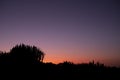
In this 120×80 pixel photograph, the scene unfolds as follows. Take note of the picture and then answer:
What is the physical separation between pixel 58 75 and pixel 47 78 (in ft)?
11.5

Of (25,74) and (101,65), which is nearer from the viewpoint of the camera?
(25,74)

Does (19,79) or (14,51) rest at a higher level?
(14,51)

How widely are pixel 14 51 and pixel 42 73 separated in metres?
24.6

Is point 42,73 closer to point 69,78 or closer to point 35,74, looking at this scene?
point 35,74

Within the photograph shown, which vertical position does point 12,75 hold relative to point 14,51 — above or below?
below

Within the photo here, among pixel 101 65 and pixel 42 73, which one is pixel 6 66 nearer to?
pixel 42 73

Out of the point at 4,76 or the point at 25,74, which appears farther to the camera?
the point at 25,74

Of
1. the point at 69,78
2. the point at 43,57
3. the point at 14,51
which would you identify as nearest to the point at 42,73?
the point at 69,78

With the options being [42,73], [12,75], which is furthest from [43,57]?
[12,75]

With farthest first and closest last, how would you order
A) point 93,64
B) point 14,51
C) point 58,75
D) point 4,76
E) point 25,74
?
point 93,64, point 14,51, point 58,75, point 25,74, point 4,76

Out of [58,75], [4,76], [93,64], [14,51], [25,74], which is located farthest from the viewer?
[93,64]

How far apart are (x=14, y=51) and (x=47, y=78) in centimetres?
2788

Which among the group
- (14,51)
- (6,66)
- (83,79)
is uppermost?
(14,51)

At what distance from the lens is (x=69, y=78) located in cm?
3950
